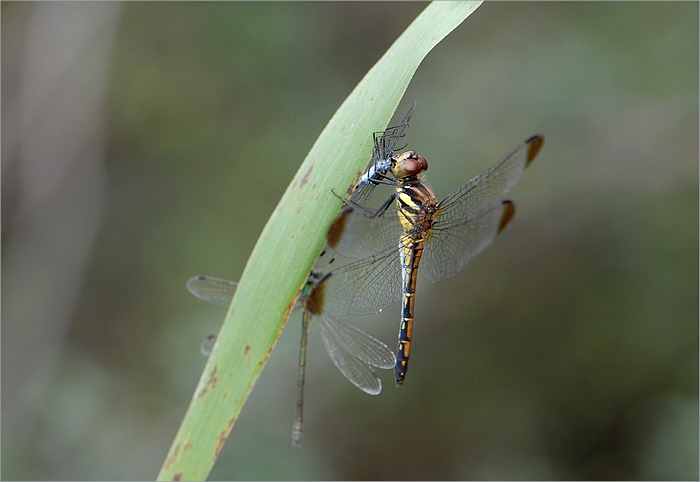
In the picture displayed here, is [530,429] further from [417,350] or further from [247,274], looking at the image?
[247,274]

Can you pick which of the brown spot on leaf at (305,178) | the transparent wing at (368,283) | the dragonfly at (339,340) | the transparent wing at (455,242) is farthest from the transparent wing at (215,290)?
the brown spot on leaf at (305,178)

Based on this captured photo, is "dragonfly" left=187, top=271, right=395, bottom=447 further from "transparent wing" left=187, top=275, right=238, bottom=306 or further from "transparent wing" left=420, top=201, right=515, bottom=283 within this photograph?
"transparent wing" left=420, top=201, right=515, bottom=283

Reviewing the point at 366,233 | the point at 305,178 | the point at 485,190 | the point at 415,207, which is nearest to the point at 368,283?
the point at 366,233

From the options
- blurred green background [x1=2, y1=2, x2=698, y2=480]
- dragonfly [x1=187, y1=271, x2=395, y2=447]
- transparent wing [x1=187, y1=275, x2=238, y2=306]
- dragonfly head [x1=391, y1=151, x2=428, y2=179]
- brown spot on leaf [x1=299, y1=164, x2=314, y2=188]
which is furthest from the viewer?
blurred green background [x1=2, y1=2, x2=698, y2=480]

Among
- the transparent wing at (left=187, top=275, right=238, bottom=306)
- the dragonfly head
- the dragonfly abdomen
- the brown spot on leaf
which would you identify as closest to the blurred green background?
the transparent wing at (left=187, top=275, right=238, bottom=306)

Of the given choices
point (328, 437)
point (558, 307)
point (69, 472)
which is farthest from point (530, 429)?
point (69, 472)

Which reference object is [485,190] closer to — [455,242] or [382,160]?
[455,242]

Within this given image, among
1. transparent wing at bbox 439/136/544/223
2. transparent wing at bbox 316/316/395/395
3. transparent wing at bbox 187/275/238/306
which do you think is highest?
transparent wing at bbox 439/136/544/223
